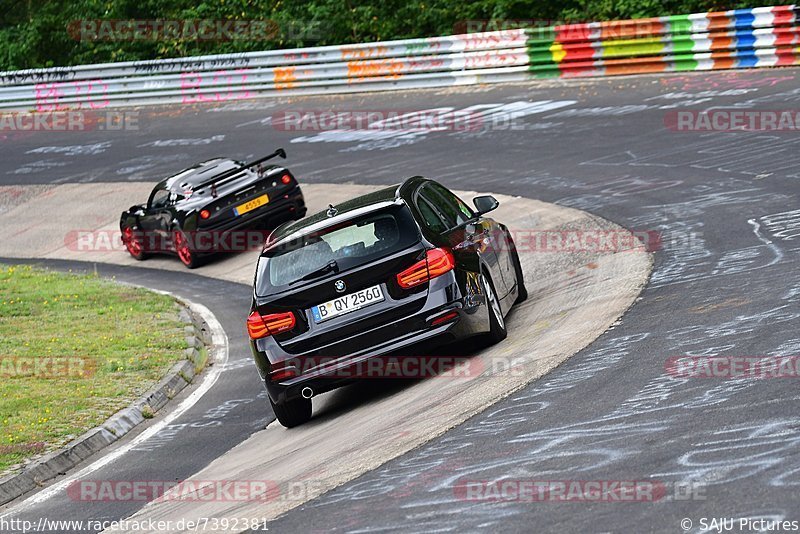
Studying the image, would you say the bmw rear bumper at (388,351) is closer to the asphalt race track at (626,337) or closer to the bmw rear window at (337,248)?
the bmw rear window at (337,248)

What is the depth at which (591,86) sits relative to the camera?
81.7 ft

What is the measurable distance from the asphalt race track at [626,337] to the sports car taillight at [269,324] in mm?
981

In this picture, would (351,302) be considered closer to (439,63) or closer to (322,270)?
(322,270)

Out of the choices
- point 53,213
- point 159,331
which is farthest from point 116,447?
point 53,213

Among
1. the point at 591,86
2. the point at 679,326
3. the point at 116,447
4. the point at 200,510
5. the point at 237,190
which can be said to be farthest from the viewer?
the point at 591,86

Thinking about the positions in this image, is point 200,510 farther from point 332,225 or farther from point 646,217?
point 646,217

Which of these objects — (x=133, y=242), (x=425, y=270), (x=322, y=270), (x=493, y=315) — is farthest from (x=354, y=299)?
(x=133, y=242)

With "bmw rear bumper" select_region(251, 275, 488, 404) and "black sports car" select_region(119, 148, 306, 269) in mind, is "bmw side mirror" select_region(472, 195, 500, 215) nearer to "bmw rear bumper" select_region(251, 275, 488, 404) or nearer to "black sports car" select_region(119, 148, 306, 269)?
"bmw rear bumper" select_region(251, 275, 488, 404)

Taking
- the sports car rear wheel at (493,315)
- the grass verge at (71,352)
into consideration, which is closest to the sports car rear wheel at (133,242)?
the grass verge at (71,352)

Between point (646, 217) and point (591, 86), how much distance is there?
10635 millimetres

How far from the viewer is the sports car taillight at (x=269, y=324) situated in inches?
375

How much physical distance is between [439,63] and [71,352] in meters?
16.6

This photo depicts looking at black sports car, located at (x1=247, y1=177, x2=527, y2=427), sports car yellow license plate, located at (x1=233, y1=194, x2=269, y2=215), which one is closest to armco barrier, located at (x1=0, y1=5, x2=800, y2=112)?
sports car yellow license plate, located at (x1=233, y1=194, x2=269, y2=215)

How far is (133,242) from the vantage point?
Answer: 21078mm
